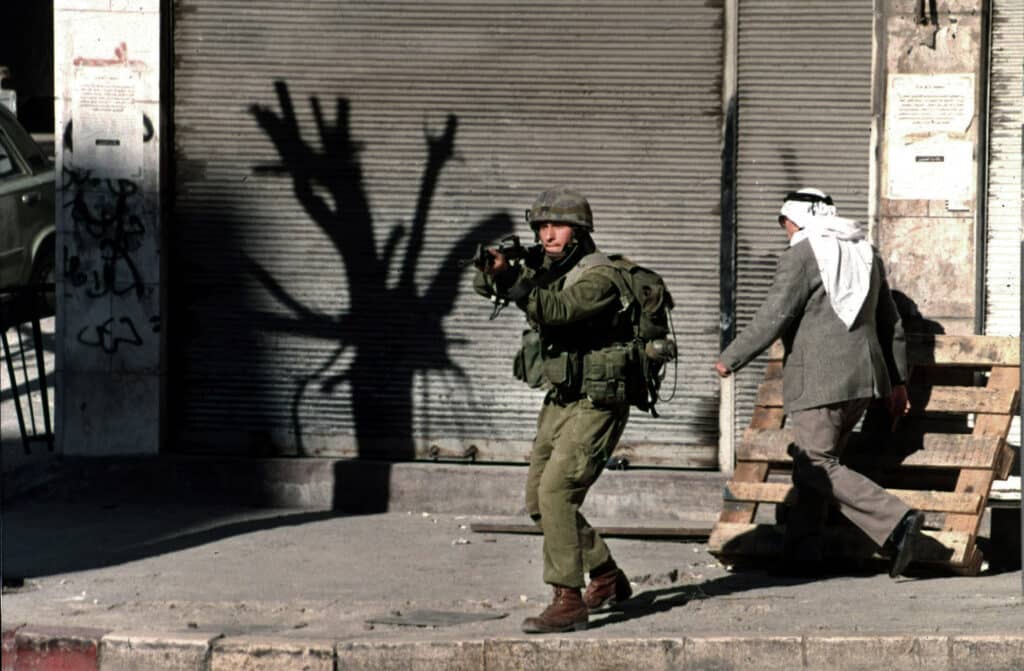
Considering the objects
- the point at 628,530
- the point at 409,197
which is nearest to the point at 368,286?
the point at 409,197

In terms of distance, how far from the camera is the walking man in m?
7.57

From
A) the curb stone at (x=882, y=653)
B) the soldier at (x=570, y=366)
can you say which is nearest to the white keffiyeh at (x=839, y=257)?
the soldier at (x=570, y=366)

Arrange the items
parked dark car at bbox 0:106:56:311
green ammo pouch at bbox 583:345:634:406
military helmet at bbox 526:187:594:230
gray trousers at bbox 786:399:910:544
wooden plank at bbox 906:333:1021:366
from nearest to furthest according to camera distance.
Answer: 1. green ammo pouch at bbox 583:345:634:406
2. military helmet at bbox 526:187:594:230
3. gray trousers at bbox 786:399:910:544
4. wooden plank at bbox 906:333:1021:366
5. parked dark car at bbox 0:106:56:311

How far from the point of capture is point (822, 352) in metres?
7.66

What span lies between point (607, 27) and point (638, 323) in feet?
10.0

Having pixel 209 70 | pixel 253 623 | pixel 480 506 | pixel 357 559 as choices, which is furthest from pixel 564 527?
pixel 209 70

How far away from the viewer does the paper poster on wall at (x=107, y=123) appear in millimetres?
9484

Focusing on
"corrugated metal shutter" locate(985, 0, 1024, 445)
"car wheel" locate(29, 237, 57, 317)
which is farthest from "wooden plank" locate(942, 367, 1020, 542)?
"car wheel" locate(29, 237, 57, 317)

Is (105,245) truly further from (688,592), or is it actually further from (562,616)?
(562,616)

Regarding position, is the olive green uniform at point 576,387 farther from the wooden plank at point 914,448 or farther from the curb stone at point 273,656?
the wooden plank at point 914,448

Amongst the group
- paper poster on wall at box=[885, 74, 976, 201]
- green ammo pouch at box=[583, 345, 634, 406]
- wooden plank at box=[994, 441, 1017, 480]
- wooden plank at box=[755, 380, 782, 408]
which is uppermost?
paper poster on wall at box=[885, 74, 976, 201]

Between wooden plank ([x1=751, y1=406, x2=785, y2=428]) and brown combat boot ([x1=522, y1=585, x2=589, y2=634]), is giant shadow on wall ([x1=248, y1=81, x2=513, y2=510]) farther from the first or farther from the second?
brown combat boot ([x1=522, y1=585, x2=589, y2=634])

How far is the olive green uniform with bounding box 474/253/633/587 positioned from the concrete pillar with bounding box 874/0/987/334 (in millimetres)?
2774

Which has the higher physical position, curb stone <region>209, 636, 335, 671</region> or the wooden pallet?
the wooden pallet
